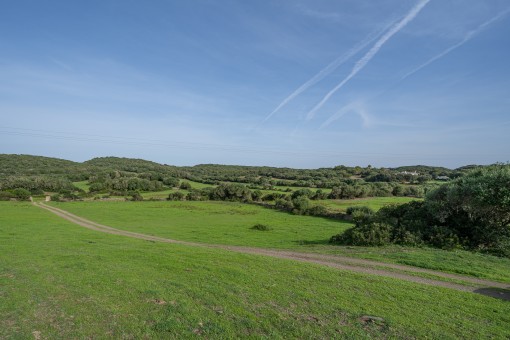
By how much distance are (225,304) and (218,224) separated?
42.0 metres

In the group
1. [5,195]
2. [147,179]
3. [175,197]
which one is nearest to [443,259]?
[175,197]

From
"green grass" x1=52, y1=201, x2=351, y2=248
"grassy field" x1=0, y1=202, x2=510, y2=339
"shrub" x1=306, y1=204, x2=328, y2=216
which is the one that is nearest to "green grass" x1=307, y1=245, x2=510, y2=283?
"grassy field" x1=0, y1=202, x2=510, y2=339

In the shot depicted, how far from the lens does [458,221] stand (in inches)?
1022

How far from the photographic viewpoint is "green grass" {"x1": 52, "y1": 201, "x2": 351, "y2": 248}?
36.4 metres

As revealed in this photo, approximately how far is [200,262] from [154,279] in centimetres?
397

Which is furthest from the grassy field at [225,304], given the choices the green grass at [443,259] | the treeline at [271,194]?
the treeline at [271,194]

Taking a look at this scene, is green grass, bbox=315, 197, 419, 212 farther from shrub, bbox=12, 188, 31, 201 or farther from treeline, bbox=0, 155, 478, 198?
shrub, bbox=12, 188, 31, 201

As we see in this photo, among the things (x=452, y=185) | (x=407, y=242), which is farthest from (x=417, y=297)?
(x=452, y=185)

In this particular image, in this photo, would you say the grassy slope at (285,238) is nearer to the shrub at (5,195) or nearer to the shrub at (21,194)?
the shrub at (21,194)

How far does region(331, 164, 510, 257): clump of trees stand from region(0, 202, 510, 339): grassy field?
1249 cm

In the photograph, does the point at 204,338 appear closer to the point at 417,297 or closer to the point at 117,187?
the point at 417,297

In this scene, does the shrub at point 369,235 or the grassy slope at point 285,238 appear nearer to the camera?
the grassy slope at point 285,238

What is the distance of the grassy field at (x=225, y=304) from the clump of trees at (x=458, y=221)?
492 inches

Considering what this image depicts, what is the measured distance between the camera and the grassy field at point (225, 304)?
9.02 metres
